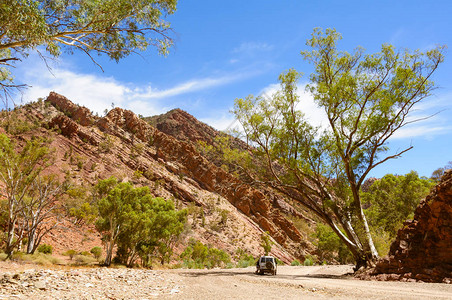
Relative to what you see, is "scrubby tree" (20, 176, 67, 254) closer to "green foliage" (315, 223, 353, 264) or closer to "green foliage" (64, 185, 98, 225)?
Result: "green foliage" (64, 185, 98, 225)

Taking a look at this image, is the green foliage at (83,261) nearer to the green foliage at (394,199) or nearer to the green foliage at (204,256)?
the green foliage at (204,256)

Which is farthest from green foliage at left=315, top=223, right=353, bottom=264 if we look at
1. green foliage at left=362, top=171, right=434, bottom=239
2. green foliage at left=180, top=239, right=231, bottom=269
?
green foliage at left=180, top=239, right=231, bottom=269

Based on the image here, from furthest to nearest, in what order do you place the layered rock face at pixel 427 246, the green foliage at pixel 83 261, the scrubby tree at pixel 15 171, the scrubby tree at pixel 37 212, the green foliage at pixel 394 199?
the green foliage at pixel 394 199
the green foliage at pixel 83 261
the scrubby tree at pixel 37 212
the scrubby tree at pixel 15 171
the layered rock face at pixel 427 246

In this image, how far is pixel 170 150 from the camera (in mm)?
75000

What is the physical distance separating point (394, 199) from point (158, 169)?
1936 inches

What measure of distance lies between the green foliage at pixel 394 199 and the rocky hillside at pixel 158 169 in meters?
22.9

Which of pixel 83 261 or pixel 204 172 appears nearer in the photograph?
pixel 83 261

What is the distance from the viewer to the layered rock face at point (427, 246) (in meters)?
10.7

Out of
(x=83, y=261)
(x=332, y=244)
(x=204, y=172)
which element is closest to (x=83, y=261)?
(x=83, y=261)

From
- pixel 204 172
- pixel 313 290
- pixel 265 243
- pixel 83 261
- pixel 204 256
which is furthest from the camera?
pixel 204 172

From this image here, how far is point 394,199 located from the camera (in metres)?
31.9

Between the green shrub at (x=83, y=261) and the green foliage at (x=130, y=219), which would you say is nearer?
the green foliage at (x=130, y=219)

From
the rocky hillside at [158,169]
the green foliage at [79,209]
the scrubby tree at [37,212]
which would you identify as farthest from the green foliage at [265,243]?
the scrubby tree at [37,212]

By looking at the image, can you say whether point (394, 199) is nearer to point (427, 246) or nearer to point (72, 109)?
point (427, 246)
